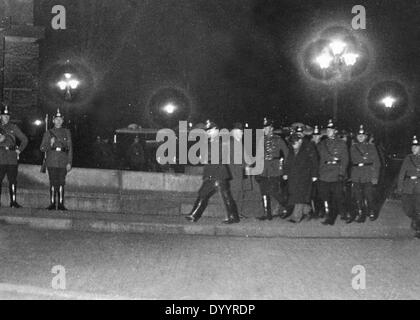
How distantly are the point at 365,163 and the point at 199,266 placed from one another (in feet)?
15.3

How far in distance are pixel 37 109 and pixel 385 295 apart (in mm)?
20479

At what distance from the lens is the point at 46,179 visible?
45.1 ft

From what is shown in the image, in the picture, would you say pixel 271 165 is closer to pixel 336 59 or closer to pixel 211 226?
pixel 211 226

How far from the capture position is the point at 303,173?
1074 cm

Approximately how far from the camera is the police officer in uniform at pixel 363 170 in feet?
35.9

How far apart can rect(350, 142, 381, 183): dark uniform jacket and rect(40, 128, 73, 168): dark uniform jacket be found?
5.45 meters

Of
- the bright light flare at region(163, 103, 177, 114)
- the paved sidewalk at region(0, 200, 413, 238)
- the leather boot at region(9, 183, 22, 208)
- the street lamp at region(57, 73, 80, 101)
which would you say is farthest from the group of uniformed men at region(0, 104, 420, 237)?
the bright light flare at region(163, 103, 177, 114)

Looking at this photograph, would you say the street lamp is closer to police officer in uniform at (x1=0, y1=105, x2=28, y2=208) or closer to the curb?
police officer in uniform at (x1=0, y1=105, x2=28, y2=208)

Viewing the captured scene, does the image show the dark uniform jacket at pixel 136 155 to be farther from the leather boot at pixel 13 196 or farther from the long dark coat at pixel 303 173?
the long dark coat at pixel 303 173

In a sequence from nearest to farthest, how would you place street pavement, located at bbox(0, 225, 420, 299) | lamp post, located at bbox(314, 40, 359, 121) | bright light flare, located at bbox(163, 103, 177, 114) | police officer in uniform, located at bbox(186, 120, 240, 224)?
1. street pavement, located at bbox(0, 225, 420, 299)
2. police officer in uniform, located at bbox(186, 120, 240, 224)
3. lamp post, located at bbox(314, 40, 359, 121)
4. bright light flare, located at bbox(163, 103, 177, 114)

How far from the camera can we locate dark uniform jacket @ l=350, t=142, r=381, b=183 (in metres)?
10.9
